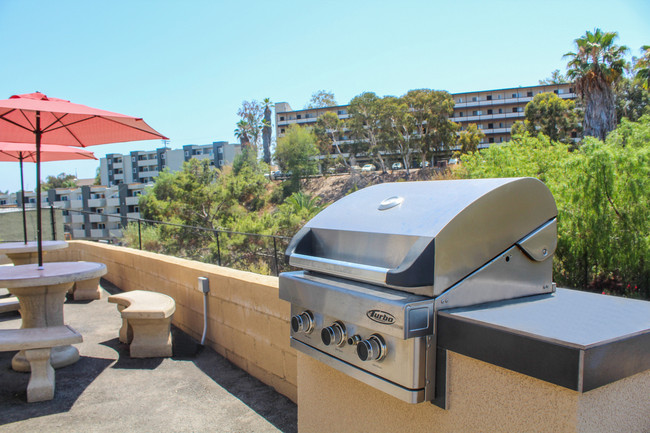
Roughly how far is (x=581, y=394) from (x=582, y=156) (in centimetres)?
Result: 608

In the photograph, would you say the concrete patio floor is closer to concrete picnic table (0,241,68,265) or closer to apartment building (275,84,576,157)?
concrete picnic table (0,241,68,265)

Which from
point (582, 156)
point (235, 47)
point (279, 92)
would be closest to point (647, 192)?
point (582, 156)

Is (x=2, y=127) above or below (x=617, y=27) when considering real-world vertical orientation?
below

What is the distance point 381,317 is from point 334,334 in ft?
0.99

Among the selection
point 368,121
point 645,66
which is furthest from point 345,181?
point 645,66

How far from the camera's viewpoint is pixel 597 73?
24.2 metres

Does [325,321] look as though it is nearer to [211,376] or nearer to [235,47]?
[211,376]

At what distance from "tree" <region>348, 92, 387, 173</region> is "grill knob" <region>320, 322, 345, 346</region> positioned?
48.4m

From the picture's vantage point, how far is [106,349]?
4.40 meters

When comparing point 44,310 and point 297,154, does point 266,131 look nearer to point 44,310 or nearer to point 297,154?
point 297,154

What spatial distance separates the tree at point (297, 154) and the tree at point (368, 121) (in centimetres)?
585

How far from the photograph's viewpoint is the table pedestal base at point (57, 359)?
3.83 meters

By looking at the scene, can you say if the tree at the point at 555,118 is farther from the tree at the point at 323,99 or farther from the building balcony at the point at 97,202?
the building balcony at the point at 97,202

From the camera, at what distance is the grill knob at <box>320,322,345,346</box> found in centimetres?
163
